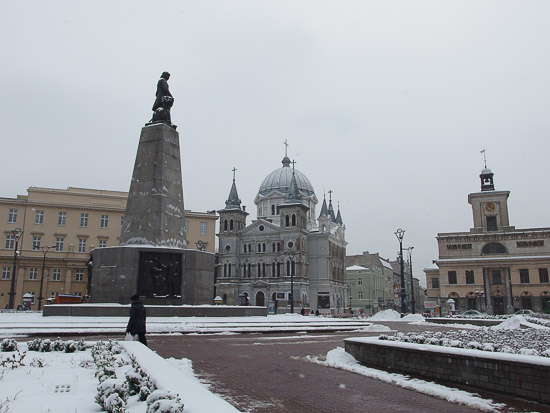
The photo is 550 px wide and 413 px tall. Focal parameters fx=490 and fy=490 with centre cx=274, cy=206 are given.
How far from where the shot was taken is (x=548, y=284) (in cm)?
6172

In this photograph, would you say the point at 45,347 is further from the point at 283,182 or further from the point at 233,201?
the point at 283,182

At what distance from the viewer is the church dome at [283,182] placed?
298 ft

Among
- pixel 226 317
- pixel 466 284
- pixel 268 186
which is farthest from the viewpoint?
pixel 268 186

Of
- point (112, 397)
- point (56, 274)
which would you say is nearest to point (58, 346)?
point (112, 397)

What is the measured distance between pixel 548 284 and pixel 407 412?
64.7 m

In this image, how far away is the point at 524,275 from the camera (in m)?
63.2

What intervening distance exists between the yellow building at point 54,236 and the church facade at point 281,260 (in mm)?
18531

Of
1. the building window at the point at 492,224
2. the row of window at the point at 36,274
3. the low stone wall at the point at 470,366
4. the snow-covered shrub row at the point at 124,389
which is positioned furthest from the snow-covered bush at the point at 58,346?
the building window at the point at 492,224

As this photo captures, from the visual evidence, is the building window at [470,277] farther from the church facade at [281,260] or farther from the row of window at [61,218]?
the row of window at [61,218]

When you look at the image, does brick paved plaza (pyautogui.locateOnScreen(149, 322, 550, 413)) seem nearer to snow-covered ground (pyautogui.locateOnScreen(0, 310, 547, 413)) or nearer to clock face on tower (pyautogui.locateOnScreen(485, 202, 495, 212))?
snow-covered ground (pyautogui.locateOnScreen(0, 310, 547, 413))

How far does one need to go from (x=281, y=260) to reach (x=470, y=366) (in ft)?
226

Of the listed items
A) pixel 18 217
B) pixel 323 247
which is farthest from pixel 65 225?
pixel 323 247

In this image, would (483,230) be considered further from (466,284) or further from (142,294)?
(142,294)

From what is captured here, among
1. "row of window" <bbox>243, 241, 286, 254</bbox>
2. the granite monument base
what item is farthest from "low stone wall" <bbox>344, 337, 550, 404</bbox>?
"row of window" <bbox>243, 241, 286, 254</bbox>
